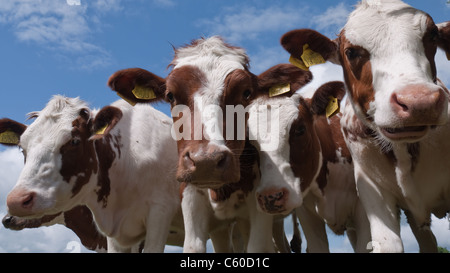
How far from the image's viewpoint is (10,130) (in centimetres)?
735

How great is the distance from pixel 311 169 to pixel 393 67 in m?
1.95

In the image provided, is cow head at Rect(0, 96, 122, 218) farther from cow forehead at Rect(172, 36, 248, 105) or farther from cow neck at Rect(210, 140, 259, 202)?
cow neck at Rect(210, 140, 259, 202)

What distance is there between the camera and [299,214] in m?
6.36

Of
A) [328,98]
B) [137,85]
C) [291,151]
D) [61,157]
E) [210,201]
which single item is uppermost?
[137,85]

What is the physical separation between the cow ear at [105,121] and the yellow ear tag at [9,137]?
1.64 m

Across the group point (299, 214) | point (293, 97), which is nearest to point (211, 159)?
point (293, 97)

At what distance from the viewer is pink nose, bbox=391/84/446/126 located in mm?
3424

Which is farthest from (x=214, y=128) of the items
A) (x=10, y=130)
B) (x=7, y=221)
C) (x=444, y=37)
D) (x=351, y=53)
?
(x=7, y=221)

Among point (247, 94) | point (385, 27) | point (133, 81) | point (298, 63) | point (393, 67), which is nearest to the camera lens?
point (393, 67)

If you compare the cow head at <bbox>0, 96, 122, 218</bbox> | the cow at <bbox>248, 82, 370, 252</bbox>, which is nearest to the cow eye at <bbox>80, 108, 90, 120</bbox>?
the cow head at <bbox>0, 96, 122, 218</bbox>

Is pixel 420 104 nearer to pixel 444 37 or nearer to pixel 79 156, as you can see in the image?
pixel 444 37

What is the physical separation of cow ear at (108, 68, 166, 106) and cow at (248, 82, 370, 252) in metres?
1.21

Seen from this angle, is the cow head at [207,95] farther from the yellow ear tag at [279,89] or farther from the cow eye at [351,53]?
the cow eye at [351,53]
